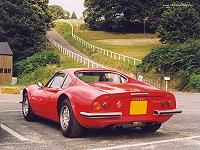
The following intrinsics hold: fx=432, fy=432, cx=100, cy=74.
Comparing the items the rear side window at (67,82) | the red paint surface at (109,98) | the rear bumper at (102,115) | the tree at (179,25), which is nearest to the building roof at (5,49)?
the tree at (179,25)

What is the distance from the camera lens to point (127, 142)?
7.32m

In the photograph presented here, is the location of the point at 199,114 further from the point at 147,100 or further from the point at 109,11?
the point at 109,11

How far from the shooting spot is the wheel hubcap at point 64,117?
26.0 ft

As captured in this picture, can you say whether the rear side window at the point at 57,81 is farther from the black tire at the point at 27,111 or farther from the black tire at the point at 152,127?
the black tire at the point at 152,127

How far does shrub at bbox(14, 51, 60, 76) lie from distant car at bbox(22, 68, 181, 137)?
40.2 m

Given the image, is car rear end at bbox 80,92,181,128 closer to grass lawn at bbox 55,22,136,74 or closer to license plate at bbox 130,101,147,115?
license plate at bbox 130,101,147,115

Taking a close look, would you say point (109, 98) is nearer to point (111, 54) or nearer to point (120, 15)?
point (111, 54)

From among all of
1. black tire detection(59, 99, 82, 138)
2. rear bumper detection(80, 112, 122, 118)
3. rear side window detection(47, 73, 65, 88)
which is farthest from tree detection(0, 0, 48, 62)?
rear bumper detection(80, 112, 122, 118)

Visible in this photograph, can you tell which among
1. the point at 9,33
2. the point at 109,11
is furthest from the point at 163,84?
the point at 109,11

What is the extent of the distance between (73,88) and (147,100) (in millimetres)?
1379

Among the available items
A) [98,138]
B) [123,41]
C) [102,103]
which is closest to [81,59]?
[123,41]

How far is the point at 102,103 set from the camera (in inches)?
290

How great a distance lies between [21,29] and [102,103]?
48.7m

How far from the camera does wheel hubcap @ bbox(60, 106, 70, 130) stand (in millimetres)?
7929
